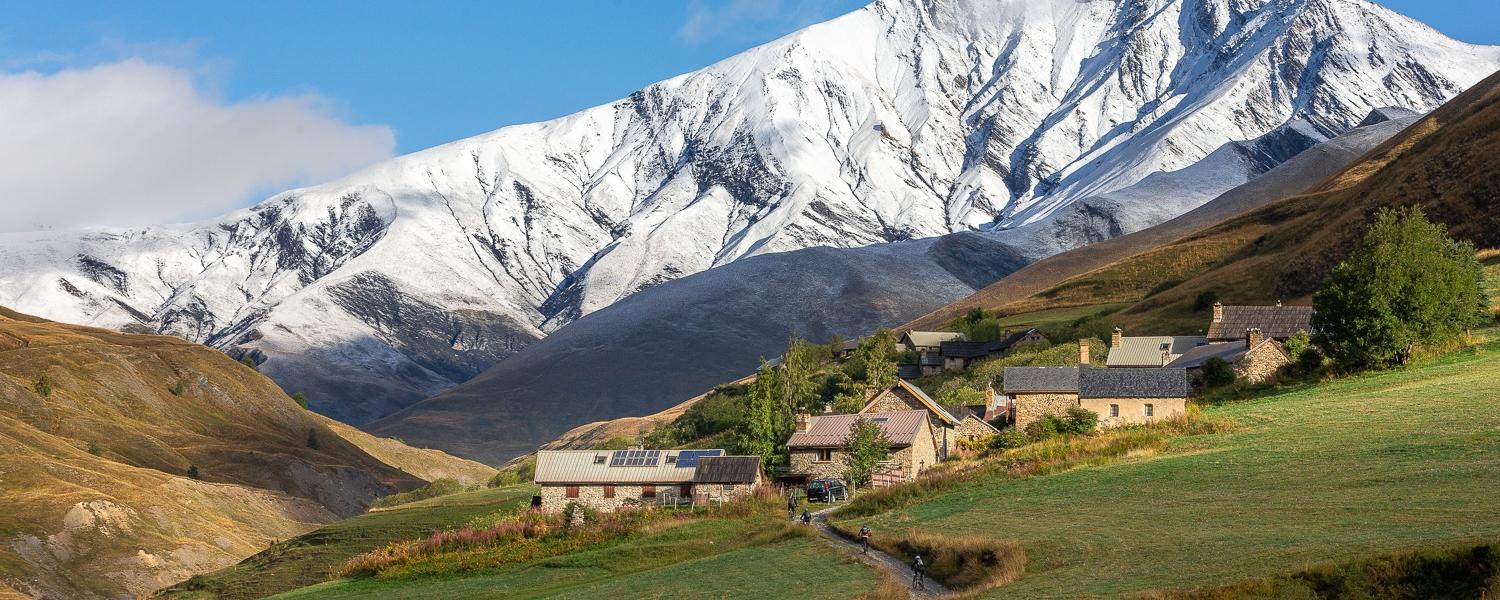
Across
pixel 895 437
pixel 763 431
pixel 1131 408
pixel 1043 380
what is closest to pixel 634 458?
pixel 763 431

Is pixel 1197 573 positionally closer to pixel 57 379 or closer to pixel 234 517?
pixel 234 517

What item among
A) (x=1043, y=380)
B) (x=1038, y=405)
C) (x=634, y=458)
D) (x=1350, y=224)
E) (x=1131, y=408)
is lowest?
(x=634, y=458)

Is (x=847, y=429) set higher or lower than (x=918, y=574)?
higher

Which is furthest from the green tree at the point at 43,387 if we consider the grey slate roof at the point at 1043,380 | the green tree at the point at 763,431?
the grey slate roof at the point at 1043,380

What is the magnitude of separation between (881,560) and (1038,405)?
3458cm

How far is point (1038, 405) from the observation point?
7138cm

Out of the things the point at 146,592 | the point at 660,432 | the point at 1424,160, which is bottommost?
the point at 146,592

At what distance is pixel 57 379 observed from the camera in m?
143

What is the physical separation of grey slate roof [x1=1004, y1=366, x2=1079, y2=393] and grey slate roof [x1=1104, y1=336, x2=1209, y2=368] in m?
17.9

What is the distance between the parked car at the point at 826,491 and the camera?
61.2 meters

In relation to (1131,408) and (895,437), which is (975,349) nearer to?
(1131,408)

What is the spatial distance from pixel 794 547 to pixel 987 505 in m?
5.76

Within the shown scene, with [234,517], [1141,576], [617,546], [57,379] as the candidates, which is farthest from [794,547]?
[57,379]

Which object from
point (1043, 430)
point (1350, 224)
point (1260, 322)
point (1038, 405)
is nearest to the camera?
point (1043, 430)
